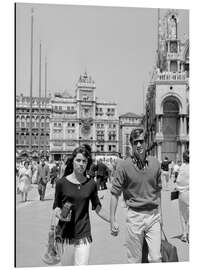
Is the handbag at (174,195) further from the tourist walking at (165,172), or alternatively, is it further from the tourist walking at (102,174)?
the tourist walking at (102,174)

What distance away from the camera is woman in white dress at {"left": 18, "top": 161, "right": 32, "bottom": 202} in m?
5.20

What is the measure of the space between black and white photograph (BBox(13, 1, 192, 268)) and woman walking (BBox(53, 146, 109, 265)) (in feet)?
4.51

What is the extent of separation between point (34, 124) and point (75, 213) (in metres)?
2.37

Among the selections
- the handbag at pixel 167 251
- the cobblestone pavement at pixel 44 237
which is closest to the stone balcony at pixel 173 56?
the cobblestone pavement at pixel 44 237

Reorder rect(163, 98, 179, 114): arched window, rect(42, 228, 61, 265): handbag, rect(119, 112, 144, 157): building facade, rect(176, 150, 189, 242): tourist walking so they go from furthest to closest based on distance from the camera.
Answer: rect(163, 98, 179, 114): arched window < rect(119, 112, 144, 157): building facade < rect(176, 150, 189, 242): tourist walking < rect(42, 228, 61, 265): handbag

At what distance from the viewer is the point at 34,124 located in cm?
561

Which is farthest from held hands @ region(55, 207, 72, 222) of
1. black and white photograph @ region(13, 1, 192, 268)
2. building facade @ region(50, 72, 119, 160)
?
building facade @ region(50, 72, 119, 160)

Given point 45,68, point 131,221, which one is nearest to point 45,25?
point 45,68

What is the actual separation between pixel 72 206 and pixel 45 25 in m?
2.80

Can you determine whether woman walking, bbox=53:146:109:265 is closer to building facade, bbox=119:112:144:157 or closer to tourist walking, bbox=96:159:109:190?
tourist walking, bbox=96:159:109:190

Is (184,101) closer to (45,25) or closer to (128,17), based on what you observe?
(128,17)

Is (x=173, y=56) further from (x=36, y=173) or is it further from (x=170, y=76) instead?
(x=36, y=173)

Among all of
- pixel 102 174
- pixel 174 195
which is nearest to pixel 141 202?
pixel 102 174

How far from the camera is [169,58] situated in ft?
20.8
